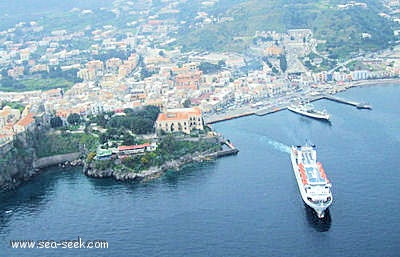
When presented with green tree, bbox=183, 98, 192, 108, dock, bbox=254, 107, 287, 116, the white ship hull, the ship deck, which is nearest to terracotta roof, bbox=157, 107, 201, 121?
green tree, bbox=183, 98, 192, 108

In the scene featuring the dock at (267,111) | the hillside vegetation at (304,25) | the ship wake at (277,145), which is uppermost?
the hillside vegetation at (304,25)

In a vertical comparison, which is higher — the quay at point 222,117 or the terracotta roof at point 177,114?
the terracotta roof at point 177,114

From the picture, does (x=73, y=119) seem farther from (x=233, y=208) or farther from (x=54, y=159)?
(x=233, y=208)

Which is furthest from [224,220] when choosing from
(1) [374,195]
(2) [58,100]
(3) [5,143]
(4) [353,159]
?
(2) [58,100]

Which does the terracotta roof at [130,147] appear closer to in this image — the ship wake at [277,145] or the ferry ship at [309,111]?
the ship wake at [277,145]

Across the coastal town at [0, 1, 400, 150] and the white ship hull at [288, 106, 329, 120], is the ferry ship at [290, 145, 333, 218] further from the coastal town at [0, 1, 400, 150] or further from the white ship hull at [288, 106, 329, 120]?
the white ship hull at [288, 106, 329, 120]

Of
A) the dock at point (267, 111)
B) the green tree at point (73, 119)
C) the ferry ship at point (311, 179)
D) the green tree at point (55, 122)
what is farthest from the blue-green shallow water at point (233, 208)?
the dock at point (267, 111)
